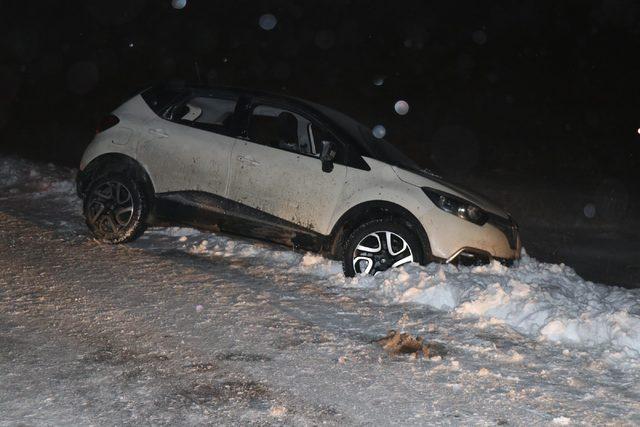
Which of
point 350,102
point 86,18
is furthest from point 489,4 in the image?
point 86,18

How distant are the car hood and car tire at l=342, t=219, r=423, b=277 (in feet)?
1.39

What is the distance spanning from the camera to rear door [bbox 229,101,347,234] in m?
6.90

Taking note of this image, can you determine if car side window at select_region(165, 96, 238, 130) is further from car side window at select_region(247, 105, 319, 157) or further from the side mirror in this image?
the side mirror

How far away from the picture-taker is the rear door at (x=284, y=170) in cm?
690

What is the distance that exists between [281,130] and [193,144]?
0.90m

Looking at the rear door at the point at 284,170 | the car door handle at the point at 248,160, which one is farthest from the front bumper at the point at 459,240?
the car door handle at the point at 248,160

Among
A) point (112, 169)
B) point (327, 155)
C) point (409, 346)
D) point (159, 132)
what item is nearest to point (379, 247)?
point (327, 155)

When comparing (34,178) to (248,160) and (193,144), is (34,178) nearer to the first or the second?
(193,144)

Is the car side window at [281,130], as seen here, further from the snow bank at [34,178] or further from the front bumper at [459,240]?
the snow bank at [34,178]

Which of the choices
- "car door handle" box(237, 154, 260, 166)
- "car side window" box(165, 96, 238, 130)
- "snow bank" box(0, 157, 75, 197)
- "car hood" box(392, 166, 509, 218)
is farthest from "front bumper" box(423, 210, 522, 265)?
"snow bank" box(0, 157, 75, 197)

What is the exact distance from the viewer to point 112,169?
24.8ft

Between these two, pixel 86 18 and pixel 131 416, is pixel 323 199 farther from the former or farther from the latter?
pixel 86 18

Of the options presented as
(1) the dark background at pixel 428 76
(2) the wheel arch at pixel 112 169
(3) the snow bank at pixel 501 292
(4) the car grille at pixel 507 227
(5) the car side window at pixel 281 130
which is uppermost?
(1) the dark background at pixel 428 76

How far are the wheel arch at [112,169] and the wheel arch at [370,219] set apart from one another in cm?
199
